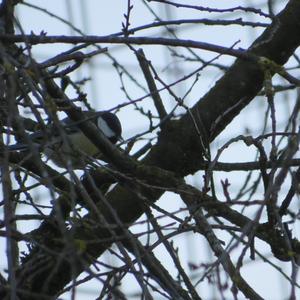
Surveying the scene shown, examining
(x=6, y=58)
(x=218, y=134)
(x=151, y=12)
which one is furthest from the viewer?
(x=151, y=12)

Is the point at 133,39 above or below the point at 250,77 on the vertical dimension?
below

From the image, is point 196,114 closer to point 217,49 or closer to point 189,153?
point 189,153

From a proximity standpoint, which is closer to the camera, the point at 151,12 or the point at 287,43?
the point at 287,43

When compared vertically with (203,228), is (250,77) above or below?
above

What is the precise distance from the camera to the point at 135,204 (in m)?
2.33

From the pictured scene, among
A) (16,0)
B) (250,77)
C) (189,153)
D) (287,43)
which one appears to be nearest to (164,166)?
(189,153)

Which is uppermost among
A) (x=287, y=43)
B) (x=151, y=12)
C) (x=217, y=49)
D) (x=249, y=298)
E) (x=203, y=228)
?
(x=151, y=12)

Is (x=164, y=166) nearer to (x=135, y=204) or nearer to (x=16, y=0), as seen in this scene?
(x=135, y=204)

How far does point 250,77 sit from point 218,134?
0.20m

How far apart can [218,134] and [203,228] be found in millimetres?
527

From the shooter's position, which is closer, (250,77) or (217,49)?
(217,49)

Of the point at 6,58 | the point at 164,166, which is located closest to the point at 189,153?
the point at 164,166

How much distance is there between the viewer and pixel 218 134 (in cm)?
242

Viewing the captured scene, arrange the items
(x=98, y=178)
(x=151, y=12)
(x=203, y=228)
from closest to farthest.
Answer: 1. (x=203, y=228)
2. (x=98, y=178)
3. (x=151, y=12)
